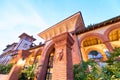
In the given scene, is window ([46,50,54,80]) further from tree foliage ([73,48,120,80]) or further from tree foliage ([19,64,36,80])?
tree foliage ([73,48,120,80])

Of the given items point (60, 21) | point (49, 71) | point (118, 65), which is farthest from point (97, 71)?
point (60, 21)

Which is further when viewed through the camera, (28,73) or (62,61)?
(28,73)

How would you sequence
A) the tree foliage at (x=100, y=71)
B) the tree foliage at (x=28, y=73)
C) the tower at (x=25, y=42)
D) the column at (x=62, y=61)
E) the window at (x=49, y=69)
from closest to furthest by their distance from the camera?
the column at (x=62, y=61) < the tree foliage at (x=100, y=71) < the tree foliage at (x=28, y=73) < the window at (x=49, y=69) < the tower at (x=25, y=42)

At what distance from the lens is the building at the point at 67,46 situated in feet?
12.5

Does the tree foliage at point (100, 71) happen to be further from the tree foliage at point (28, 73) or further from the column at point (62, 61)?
Result: the tree foliage at point (28, 73)

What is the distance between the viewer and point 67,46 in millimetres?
4094

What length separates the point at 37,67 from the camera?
27.4 ft

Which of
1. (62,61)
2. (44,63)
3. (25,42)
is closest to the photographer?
(62,61)

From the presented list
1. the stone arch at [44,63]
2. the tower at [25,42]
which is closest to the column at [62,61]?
the stone arch at [44,63]

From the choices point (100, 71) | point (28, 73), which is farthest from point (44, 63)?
point (100, 71)

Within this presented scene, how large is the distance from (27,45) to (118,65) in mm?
23941

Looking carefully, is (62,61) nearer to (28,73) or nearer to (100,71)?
(100,71)

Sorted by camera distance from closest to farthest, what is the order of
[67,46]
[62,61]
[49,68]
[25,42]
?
[62,61], [67,46], [49,68], [25,42]

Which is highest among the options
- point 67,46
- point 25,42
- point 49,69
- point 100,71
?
point 25,42
